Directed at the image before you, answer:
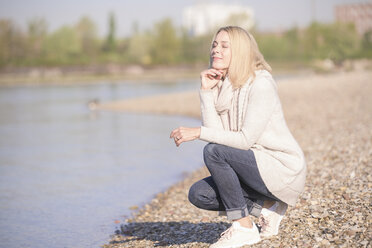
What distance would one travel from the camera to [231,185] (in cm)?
340

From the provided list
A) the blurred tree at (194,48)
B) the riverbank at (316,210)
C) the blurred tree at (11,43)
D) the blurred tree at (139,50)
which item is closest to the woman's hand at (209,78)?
the riverbank at (316,210)

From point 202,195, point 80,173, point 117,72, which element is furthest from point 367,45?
point 202,195

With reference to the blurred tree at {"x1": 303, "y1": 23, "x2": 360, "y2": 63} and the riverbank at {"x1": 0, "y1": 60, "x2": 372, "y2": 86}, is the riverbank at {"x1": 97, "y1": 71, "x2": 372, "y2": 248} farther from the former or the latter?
the blurred tree at {"x1": 303, "y1": 23, "x2": 360, "y2": 63}

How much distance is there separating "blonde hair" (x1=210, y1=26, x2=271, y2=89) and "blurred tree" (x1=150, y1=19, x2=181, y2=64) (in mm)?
76768

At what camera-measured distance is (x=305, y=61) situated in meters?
75.1

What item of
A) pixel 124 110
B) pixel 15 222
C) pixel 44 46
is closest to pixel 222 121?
pixel 15 222

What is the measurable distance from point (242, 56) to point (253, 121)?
1.58ft

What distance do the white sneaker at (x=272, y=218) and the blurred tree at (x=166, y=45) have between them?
76.6 meters

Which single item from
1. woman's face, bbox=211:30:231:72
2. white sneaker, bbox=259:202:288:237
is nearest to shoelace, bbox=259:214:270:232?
white sneaker, bbox=259:202:288:237

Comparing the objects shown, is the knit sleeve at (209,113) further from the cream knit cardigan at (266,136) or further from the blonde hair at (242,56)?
the blonde hair at (242,56)

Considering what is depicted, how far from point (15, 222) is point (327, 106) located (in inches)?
510

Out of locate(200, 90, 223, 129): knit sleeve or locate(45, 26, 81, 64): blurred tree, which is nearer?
locate(200, 90, 223, 129): knit sleeve

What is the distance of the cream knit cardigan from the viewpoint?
3.29 metres

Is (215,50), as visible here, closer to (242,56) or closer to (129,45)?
(242,56)
